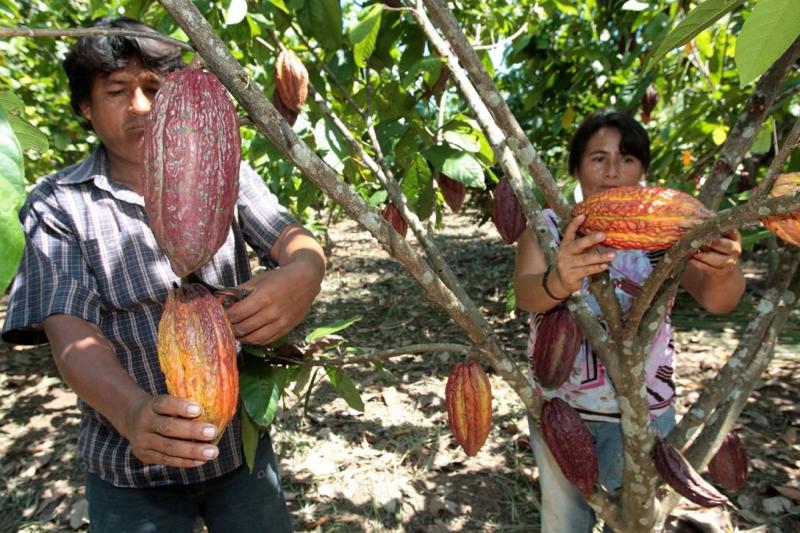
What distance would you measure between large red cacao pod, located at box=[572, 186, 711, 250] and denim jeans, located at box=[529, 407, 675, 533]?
803 mm

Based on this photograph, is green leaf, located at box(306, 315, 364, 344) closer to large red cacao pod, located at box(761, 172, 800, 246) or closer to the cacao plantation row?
the cacao plantation row

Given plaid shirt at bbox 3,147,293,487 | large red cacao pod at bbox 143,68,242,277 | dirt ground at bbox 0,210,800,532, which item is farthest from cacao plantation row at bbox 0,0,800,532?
dirt ground at bbox 0,210,800,532

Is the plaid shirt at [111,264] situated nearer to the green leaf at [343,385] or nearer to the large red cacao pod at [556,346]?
the green leaf at [343,385]

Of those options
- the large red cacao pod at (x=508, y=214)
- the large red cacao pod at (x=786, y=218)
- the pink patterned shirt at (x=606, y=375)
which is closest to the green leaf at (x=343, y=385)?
the pink patterned shirt at (x=606, y=375)

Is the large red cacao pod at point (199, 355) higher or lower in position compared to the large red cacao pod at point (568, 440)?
→ higher

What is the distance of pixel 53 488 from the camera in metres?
2.61

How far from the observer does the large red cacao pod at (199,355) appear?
681 mm

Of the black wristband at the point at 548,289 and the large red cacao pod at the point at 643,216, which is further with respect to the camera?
the black wristband at the point at 548,289

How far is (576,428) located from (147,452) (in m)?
0.87

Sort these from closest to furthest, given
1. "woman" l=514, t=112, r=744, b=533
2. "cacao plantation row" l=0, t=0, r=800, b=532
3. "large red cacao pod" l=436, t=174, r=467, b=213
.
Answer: "cacao plantation row" l=0, t=0, r=800, b=532
"woman" l=514, t=112, r=744, b=533
"large red cacao pod" l=436, t=174, r=467, b=213

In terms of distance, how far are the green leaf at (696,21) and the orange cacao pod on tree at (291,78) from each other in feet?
3.61

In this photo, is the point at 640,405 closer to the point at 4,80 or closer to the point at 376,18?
the point at 376,18

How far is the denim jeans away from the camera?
154 centimetres

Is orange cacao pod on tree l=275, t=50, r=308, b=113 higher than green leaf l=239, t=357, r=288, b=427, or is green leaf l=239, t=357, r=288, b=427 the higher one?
orange cacao pod on tree l=275, t=50, r=308, b=113
